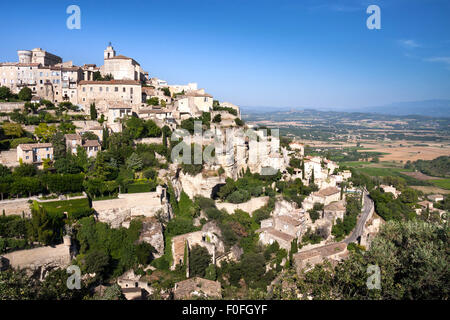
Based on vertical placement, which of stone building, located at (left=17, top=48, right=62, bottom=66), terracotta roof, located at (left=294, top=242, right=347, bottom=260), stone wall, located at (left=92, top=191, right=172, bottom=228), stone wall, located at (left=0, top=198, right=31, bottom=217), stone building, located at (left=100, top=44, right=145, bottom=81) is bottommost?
terracotta roof, located at (left=294, top=242, right=347, bottom=260)

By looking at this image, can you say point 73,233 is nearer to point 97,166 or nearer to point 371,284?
point 97,166

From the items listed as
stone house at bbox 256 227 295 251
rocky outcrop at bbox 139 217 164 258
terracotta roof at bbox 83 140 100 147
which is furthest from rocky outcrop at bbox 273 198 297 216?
terracotta roof at bbox 83 140 100 147

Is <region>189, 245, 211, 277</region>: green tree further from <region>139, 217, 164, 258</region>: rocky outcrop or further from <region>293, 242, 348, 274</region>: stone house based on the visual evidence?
<region>293, 242, 348, 274</region>: stone house

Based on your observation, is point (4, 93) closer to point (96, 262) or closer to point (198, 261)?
point (96, 262)

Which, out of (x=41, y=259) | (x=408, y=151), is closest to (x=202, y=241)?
(x=41, y=259)

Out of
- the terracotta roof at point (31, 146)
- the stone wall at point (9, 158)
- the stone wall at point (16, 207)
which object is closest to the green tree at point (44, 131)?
the terracotta roof at point (31, 146)

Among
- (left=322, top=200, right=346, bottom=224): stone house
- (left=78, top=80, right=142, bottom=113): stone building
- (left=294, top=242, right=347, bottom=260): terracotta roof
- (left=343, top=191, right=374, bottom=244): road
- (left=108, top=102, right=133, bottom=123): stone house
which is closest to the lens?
(left=294, top=242, right=347, bottom=260): terracotta roof

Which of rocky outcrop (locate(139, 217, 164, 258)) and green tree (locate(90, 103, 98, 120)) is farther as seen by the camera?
green tree (locate(90, 103, 98, 120))

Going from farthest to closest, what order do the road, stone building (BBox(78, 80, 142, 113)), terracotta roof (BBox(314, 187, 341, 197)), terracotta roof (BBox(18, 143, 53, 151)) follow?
1. stone building (BBox(78, 80, 142, 113))
2. terracotta roof (BBox(314, 187, 341, 197))
3. the road
4. terracotta roof (BBox(18, 143, 53, 151))
